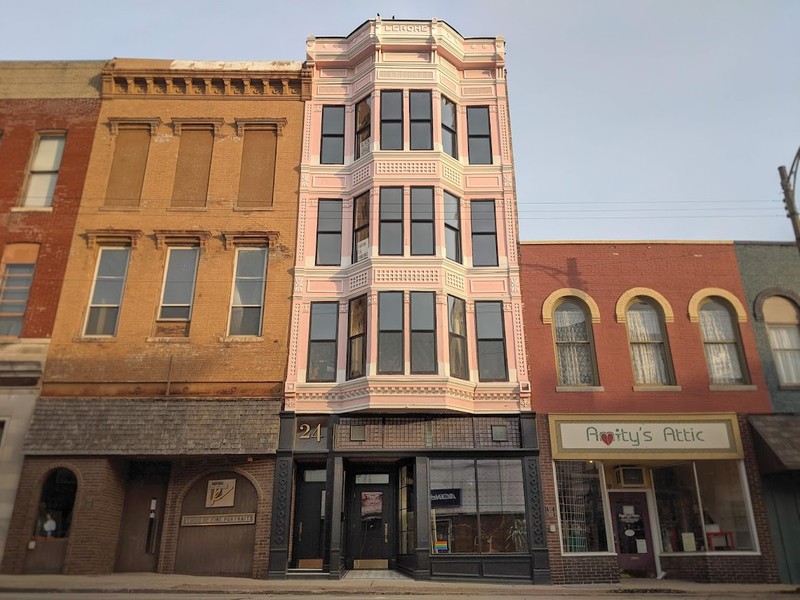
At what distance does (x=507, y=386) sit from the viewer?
651 inches

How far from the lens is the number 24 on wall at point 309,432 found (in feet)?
52.4

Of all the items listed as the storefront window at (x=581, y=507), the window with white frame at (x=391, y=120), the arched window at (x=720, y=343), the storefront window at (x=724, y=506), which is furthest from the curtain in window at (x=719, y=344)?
the window with white frame at (x=391, y=120)

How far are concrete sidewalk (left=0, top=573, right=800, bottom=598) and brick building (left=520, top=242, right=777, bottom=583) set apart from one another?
3.88 feet

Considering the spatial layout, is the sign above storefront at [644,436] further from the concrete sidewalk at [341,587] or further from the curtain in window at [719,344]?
the concrete sidewalk at [341,587]

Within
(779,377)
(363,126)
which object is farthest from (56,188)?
(779,377)

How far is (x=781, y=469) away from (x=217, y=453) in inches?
569

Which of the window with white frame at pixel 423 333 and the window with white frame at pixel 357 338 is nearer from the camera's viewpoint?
the window with white frame at pixel 423 333

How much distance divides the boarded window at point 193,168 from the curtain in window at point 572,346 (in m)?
11.5

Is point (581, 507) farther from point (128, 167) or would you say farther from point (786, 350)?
point (128, 167)

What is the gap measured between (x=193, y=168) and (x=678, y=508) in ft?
57.6

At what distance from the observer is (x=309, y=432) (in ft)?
52.5

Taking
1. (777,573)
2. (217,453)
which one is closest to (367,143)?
(217,453)

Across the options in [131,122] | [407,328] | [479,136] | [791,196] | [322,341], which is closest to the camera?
[791,196]

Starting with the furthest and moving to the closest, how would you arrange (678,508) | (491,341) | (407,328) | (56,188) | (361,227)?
(56,188) < (361,227) < (491,341) < (678,508) < (407,328)
